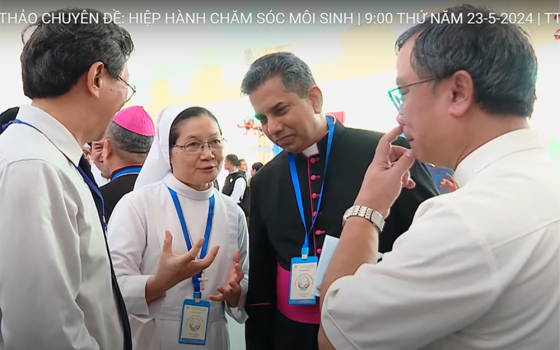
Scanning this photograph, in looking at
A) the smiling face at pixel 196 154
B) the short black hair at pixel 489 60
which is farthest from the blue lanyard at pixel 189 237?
the short black hair at pixel 489 60

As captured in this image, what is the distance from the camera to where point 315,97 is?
1779 millimetres

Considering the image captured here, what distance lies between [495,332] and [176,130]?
163 cm

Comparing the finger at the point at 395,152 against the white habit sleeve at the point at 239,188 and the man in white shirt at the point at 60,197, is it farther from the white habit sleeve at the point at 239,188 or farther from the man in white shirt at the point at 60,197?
the white habit sleeve at the point at 239,188

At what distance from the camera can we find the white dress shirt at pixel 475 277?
74 cm

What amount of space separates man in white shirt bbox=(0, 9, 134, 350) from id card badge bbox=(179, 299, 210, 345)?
473 mm

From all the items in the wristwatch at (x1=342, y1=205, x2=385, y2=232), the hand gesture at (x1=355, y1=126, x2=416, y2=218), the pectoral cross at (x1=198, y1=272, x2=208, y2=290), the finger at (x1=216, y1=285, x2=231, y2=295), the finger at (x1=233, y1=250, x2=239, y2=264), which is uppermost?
the hand gesture at (x1=355, y1=126, x2=416, y2=218)

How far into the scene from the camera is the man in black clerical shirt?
162 cm

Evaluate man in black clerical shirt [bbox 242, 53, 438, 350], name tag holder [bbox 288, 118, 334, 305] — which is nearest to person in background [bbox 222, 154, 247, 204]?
man in black clerical shirt [bbox 242, 53, 438, 350]

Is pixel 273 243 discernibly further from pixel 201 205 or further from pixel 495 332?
pixel 495 332

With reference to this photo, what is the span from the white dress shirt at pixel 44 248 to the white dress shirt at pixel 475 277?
0.69 m

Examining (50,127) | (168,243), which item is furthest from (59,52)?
(168,243)

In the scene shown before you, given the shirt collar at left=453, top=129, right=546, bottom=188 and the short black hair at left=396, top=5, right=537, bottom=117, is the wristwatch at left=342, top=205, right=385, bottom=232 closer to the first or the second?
the shirt collar at left=453, top=129, right=546, bottom=188

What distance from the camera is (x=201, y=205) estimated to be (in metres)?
2.03

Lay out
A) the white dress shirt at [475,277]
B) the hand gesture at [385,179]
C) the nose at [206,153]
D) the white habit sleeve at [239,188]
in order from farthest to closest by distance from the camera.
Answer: the white habit sleeve at [239,188], the nose at [206,153], the hand gesture at [385,179], the white dress shirt at [475,277]
